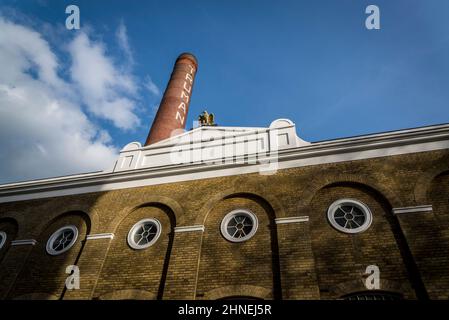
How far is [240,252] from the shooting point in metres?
8.12

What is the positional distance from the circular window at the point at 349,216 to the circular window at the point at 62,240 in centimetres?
844

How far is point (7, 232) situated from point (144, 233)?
586cm

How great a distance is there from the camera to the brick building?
716 centimetres

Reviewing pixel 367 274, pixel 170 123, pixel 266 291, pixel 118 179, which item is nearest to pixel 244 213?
pixel 266 291

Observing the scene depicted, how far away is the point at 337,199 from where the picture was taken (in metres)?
8.41

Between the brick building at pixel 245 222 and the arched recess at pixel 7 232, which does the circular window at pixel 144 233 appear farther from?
the arched recess at pixel 7 232

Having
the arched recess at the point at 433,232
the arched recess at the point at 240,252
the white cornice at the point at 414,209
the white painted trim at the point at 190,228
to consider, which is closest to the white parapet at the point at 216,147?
the arched recess at the point at 240,252

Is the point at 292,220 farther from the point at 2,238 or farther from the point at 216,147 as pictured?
the point at 2,238

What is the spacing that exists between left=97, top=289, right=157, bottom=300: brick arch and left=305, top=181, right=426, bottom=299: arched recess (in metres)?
4.49

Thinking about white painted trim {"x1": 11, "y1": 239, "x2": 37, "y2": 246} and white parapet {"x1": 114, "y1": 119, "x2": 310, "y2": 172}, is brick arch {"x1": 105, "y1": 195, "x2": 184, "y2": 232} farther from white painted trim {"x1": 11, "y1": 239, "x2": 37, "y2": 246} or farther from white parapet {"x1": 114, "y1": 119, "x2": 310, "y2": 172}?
white painted trim {"x1": 11, "y1": 239, "x2": 37, "y2": 246}

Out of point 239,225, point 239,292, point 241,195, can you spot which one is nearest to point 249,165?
point 241,195

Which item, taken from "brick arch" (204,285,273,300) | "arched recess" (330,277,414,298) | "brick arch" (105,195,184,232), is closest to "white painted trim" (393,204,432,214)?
"arched recess" (330,277,414,298)
